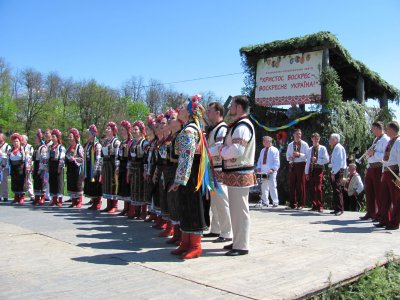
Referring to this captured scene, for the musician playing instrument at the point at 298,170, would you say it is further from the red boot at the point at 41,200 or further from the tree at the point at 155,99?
the tree at the point at 155,99

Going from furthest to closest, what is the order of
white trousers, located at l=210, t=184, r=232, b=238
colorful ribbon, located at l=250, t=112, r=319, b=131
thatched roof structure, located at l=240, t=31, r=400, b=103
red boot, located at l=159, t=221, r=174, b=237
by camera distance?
colorful ribbon, located at l=250, t=112, r=319, b=131, thatched roof structure, located at l=240, t=31, r=400, b=103, red boot, located at l=159, t=221, r=174, b=237, white trousers, located at l=210, t=184, r=232, b=238

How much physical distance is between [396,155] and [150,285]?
5.27m

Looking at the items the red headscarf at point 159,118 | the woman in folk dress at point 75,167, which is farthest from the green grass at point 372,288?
the woman in folk dress at point 75,167

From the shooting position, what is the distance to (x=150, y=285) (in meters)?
4.04

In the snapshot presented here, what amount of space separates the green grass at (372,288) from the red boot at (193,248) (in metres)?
1.68

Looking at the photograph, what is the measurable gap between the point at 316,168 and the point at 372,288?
6.04 m

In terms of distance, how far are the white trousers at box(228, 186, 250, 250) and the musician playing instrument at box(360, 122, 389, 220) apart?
12.1 feet

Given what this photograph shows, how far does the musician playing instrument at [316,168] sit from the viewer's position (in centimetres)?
1022

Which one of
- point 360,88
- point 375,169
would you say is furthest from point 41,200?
point 360,88

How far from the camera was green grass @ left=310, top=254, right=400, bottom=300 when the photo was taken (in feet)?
13.6

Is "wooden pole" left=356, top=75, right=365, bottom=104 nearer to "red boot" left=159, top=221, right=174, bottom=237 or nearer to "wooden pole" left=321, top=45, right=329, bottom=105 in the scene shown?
"wooden pole" left=321, top=45, right=329, bottom=105

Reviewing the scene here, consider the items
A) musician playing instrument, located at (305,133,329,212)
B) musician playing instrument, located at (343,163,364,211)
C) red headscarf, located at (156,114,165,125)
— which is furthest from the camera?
musician playing instrument, located at (343,163,364,211)

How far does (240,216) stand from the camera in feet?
17.4

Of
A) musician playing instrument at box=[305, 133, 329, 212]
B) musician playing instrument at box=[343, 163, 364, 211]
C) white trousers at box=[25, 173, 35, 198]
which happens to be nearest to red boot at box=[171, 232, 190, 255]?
musician playing instrument at box=[305, 133, 329, 212]
